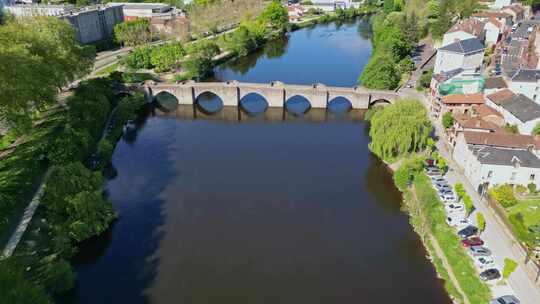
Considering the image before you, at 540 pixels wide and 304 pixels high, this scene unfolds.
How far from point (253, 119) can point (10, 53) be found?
30634 mm

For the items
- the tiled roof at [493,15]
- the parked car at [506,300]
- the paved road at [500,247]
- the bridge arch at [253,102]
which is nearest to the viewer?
the parked car at [506,300]

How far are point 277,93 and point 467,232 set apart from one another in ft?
115

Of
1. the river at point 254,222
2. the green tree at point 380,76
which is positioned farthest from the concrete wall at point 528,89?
the river at point 254,222

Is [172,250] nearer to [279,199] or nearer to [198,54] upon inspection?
[279,199]

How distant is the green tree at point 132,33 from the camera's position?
93000mm

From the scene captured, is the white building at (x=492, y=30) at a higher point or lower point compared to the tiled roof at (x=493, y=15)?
lower

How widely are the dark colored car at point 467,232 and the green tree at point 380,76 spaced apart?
106ft

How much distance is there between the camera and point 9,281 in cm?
2300

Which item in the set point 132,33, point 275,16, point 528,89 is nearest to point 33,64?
point 132,33

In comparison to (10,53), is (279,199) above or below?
below

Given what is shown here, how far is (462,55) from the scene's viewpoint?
209 feet

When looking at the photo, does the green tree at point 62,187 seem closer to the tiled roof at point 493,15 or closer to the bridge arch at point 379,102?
the bridge arch at point 379,102

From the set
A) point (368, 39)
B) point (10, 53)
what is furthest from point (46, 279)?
point (368, 39)

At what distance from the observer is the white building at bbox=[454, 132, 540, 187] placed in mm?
37000
